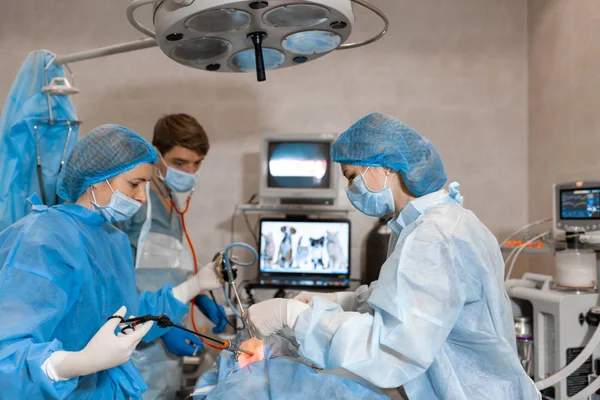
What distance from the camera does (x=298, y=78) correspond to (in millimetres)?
3006

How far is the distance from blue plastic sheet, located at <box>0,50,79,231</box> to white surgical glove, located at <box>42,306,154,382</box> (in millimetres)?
739

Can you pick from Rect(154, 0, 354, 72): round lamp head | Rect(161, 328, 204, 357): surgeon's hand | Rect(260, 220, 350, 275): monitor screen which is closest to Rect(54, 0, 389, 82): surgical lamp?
Rect(154, 0, 354, 72): round lamp head

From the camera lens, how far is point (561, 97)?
2627 mm

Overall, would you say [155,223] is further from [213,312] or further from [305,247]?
[305,247]

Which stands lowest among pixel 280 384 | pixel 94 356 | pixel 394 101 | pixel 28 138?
pixel 280 384

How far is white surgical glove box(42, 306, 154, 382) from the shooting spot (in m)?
1.04

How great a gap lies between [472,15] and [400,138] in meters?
2.00

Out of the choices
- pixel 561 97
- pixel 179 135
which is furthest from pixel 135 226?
pixel 561 97

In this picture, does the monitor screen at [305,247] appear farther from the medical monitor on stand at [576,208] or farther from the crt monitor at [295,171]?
the medical monitor on stand at [576,208]

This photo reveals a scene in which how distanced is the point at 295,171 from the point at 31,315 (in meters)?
1.64

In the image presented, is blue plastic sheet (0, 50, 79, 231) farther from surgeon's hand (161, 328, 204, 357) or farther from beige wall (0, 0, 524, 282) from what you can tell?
beige wall (0, 0, 524, 282)

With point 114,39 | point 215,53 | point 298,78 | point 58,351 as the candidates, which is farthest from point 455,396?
point 114,39

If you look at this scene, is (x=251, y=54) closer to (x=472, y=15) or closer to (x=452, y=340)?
(x=452, y=340)

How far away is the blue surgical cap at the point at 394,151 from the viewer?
132 centimetres
